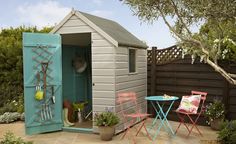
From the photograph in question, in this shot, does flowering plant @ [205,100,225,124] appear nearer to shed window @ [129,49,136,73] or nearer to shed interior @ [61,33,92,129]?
shed window @ [129,49,136,73]

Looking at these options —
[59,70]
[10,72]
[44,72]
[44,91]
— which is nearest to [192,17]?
[59,70]

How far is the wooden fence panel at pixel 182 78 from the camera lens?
652 cm

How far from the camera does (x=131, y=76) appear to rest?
6730mm

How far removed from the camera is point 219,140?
5168 mm

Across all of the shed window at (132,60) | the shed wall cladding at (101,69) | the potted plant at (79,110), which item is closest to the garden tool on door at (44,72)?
the shed wall cladding at (101,69)

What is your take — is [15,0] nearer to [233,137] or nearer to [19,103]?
[19,103]

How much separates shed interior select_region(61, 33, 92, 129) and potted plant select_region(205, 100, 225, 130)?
2845 mm

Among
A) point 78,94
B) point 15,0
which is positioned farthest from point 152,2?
point 15,0

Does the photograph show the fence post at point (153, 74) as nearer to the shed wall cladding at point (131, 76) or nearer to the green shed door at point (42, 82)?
the shed wall cladding at point (131, 76)

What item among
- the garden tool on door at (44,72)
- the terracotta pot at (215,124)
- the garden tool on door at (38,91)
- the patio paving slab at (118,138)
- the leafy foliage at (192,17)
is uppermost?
the leafy foliage at (192,17)

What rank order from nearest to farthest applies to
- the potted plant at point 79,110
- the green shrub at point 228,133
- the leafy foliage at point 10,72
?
1. the green shrub at point 228,133
2. the potted plant at point 79,110
3. the leafy foliage at point 10,72

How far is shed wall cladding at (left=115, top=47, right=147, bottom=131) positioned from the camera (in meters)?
5.96

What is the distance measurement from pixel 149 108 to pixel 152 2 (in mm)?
4122

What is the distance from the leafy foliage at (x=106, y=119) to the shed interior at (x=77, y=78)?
107cm
